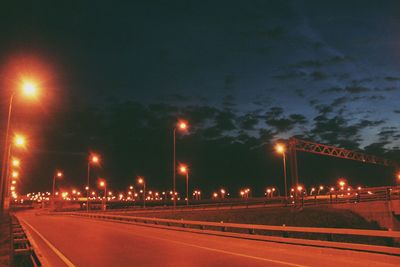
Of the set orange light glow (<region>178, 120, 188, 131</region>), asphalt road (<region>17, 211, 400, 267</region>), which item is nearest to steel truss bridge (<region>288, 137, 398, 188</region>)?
orange light glow (<region>178, 120, 188, 131</region>)

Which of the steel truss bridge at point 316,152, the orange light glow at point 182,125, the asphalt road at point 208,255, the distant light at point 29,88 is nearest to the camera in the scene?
the asphalt road at point 208,255

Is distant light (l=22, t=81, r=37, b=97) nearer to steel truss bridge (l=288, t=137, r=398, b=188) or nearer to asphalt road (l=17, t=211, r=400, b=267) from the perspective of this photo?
asphalt road (l=17, t=211, r=400, b=267)

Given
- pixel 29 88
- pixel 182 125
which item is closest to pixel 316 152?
pixel 182 125

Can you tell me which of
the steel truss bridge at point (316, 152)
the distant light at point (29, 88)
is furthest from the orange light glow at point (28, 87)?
the steel truss bridge at point (316, 152)

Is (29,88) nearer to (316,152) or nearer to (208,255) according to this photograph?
(208,255)

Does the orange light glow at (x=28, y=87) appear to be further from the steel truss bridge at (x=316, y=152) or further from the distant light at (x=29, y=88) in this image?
the steel truss bridge at (x=316, y=152)

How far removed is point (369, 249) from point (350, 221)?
27.5 m

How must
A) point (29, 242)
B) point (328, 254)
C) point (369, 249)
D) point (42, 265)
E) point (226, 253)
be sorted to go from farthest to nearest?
point (29, 242) < point (226, 253) < point (328, 254) < point (369, 249) < point (42, 265)

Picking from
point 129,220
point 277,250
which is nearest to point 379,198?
point 129,220

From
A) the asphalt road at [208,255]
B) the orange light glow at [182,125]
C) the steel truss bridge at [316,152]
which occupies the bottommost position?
the asphalt road at [208,255]

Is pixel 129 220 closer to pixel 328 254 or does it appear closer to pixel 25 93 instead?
pixel 25 93

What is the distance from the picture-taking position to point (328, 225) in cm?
3900

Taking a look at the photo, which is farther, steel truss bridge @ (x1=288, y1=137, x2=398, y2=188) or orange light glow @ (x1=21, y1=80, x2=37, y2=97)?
steel truss bridge @ (x1=288, y1=137, x2=398, y2=188)

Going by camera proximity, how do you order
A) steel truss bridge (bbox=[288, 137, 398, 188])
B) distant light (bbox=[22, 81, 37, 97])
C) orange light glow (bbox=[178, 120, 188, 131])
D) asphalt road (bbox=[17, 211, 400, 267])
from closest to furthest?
asphalt road (bbox=[17, 211, 400, 267])
distant light (bbox=[22, 81, 37, 97])
orange light glow (bbox=[178, 120, 188, 131])
steel truss bridge (bbox=[288, 137, 398, 188])
